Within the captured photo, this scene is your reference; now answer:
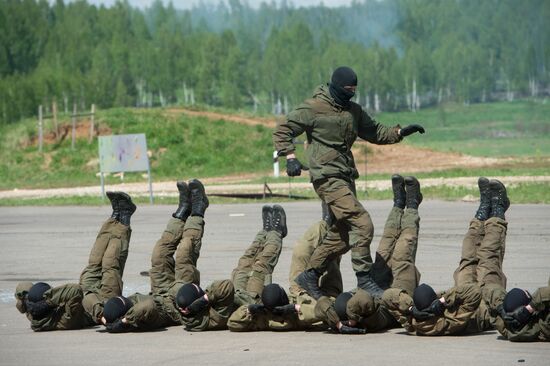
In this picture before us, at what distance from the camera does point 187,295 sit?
10609 millimetres

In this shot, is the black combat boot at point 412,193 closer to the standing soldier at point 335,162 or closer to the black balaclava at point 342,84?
the standing soldier at point 335,162

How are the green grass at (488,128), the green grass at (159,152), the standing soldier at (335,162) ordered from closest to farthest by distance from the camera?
1. the standing soldier at (335,162)
2. the green grass at (159,152)
3. the green grass at (488,128)

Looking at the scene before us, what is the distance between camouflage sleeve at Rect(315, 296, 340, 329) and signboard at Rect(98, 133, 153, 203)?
2243cm

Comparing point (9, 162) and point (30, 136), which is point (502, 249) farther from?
point (30, 136)

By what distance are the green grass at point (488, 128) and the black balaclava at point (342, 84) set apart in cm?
4969

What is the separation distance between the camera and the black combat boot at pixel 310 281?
11.0m

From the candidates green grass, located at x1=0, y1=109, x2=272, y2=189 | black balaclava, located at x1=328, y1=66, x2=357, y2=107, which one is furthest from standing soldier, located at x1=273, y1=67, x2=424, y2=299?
green grass, located at x1=0, y1=109, x2=272, y2=189

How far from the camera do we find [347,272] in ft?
50.5

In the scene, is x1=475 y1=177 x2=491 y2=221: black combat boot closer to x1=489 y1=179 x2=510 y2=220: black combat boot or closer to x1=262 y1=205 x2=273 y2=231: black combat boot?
x1=489 y1=179 x2=510 y2=220: black combat boot

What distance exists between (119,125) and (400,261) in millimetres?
47001

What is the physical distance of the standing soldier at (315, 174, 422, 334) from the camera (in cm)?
1022

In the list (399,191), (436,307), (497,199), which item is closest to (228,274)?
(399,191)

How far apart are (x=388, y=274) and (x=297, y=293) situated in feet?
3.02

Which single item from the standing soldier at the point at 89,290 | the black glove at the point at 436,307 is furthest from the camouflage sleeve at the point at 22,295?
the black glove at the point at 436,307
